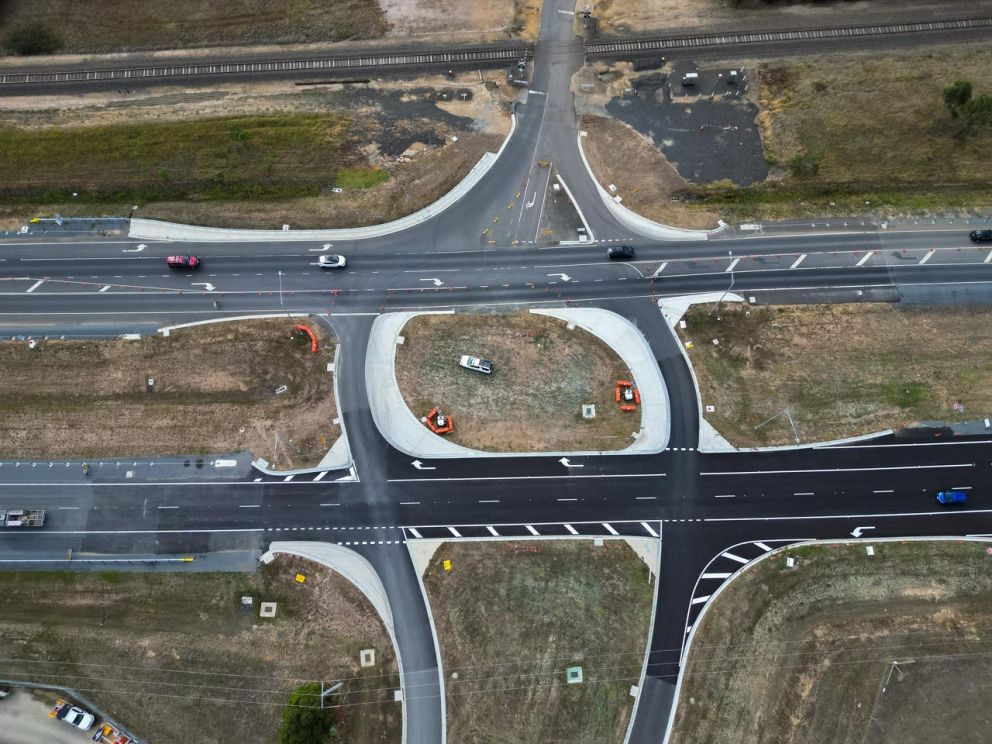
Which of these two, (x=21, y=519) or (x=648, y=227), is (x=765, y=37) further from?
(x=21, y=519)

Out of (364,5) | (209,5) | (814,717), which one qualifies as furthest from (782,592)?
(209,5)

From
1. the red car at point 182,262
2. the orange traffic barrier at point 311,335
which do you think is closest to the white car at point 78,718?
the orange traffic barrier at point 311,335

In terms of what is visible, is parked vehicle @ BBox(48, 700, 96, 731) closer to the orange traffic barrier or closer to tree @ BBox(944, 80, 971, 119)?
the orange traffic barrier

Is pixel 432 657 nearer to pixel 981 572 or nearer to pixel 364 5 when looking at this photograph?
pixel 981 572

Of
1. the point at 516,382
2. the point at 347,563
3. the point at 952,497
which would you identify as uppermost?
the point at 516,382

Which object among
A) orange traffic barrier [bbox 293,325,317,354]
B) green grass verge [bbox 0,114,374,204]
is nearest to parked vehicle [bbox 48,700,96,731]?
orange traffic barrier [bbox 293,325,317,354]

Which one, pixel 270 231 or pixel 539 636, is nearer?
pixel 539 636

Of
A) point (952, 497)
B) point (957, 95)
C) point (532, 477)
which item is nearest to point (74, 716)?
point (532, 477)
